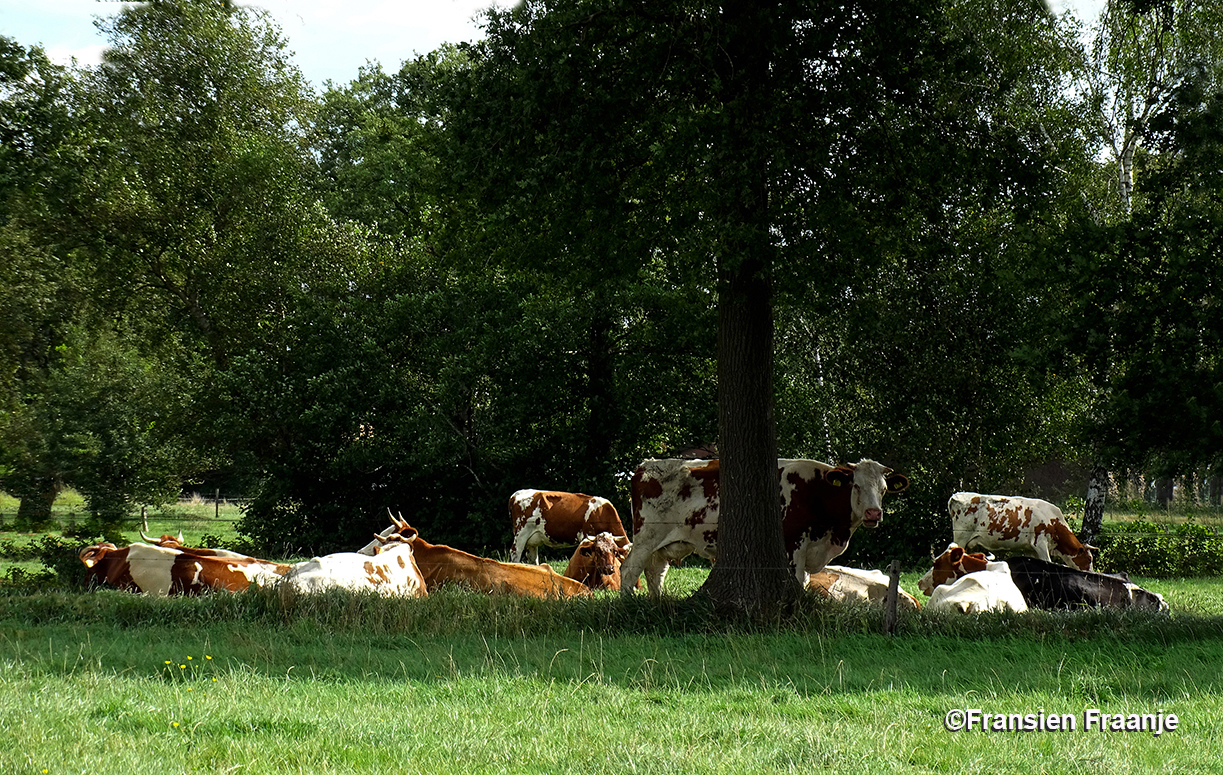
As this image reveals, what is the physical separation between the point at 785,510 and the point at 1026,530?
6.49 metres

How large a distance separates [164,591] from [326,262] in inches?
558

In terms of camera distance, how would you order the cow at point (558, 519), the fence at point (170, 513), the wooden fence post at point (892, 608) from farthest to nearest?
the fence at point (170, 513) < the cow at point (558, 519) < the wooden fence post at point (892, 608)

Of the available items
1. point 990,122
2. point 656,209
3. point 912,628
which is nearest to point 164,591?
point 656,209

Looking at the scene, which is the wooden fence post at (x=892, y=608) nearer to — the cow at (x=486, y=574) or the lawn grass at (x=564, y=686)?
the lawn grass at (x=564, y=686)

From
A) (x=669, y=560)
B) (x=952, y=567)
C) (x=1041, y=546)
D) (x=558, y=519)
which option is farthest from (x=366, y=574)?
(x=1041, y=546)

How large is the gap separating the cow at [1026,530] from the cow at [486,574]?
344 inches

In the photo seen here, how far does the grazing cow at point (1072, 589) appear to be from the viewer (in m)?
11.9

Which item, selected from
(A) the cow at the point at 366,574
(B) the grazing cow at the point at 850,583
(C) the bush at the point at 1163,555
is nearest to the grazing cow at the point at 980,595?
(B) the grazing cow at the point at 850,583

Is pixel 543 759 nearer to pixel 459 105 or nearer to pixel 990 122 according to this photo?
pixel 459 105

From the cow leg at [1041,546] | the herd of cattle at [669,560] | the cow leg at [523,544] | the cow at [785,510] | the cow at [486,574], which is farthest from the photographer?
the cow leg at [523,544]

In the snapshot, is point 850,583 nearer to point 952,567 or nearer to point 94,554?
point 952,567

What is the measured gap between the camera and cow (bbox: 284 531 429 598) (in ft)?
36.8

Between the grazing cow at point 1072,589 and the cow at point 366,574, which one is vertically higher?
the grazing cow at point 1072,589

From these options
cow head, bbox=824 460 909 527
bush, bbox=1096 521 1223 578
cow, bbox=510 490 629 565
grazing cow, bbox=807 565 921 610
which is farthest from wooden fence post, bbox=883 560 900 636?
bush, bbox=1096 521 1223 578
